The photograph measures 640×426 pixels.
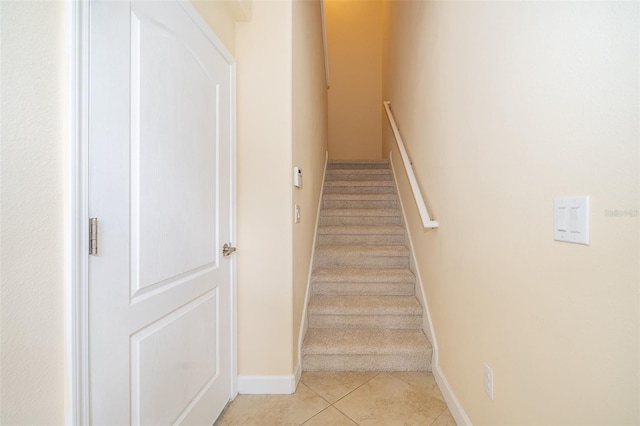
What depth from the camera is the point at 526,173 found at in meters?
0.88

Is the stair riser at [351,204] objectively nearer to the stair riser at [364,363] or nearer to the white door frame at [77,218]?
the stair riser at [364,363]

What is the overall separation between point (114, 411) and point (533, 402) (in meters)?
1.29

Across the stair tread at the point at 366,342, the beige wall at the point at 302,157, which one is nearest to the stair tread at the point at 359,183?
the beige wall at the point at 302,157

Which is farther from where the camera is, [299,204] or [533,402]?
[299,204]

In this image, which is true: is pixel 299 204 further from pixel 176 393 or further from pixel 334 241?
pixel 176 393

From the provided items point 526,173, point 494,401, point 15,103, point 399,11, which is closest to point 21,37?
point 15,103

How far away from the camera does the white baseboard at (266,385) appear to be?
1622mm

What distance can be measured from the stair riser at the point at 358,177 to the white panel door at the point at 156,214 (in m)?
2.33

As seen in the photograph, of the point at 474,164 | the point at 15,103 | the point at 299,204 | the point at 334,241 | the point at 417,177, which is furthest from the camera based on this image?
the point at 334,241

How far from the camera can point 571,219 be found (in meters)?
0.71

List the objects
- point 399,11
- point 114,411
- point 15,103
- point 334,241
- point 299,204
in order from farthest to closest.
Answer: point 399,11 → point 334,241 → point 299,204 → point 114,411 → point 15,103

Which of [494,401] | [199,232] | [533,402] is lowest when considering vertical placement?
[494,401]

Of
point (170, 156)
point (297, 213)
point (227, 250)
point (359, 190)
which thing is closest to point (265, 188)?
point (297, 213)

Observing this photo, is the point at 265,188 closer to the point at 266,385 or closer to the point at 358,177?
the point at 266,385
